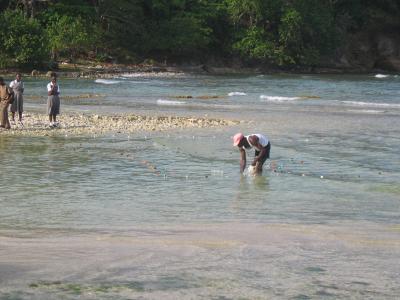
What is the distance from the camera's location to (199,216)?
34.1 ft

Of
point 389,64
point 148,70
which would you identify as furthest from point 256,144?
point 389,64

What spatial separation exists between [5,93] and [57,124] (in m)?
1.94

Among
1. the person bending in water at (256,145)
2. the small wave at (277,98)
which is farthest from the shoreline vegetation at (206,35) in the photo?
the person bending in water at (256,145)

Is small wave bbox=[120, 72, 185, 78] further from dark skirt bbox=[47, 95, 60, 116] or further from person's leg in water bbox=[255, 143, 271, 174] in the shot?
person's leg in water bbox=[255, 143, 271, 174]

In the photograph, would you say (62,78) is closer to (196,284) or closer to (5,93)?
(5,93)

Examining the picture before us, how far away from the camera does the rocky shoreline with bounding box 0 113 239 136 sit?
20.3 m

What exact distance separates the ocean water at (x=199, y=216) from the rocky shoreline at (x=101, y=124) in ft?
2.84

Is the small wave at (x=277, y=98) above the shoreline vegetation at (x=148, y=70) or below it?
below

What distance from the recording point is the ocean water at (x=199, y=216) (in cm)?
691

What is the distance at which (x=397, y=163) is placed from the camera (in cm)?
1596

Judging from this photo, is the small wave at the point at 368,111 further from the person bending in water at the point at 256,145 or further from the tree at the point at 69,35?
the tree at the point at 69,35

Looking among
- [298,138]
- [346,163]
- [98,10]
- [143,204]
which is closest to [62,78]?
[98,10]

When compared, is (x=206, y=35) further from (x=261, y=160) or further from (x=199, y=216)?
(x=199, y=216)

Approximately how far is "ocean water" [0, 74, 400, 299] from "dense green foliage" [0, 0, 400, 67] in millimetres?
40674
